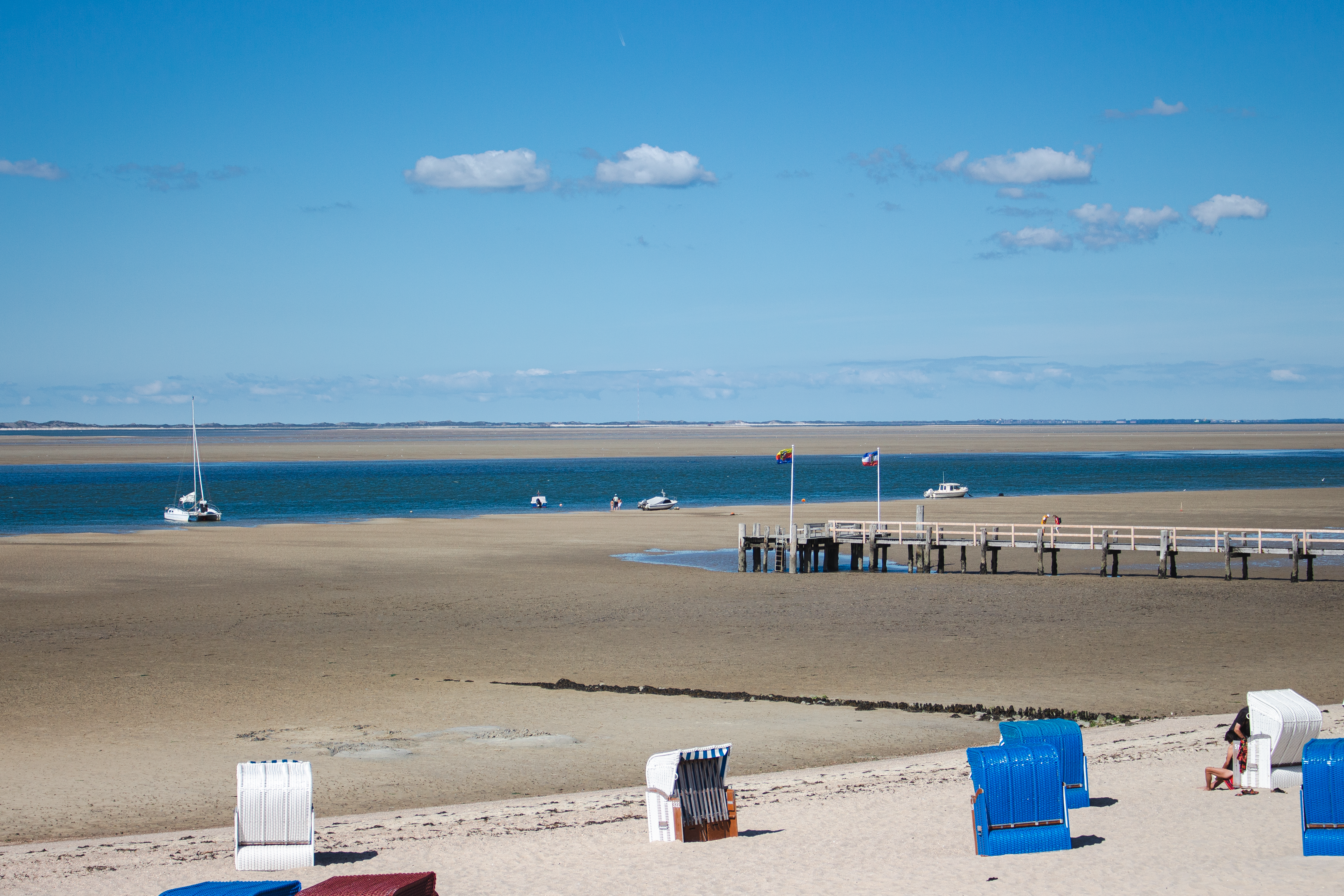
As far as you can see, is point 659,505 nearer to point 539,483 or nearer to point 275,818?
point 539,483

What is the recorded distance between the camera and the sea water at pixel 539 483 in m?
76.2

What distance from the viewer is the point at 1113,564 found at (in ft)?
137

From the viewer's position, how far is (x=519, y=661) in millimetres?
26625

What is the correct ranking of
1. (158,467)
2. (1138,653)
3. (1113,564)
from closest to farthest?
(1138,653) < (1113,564) < (158,467)

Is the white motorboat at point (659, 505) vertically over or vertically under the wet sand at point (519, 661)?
over

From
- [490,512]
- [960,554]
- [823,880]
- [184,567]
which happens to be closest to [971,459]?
[490,512]

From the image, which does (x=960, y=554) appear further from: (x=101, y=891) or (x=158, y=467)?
(x=158, y=467)

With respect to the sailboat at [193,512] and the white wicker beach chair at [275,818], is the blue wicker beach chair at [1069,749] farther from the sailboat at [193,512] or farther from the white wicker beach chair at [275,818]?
the sailboat at [193,512]

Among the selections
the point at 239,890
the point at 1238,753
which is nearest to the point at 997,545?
the point at 1238,753

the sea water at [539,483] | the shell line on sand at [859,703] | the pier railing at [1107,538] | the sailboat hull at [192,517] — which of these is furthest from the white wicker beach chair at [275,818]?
the sailboat hull at [192,517]

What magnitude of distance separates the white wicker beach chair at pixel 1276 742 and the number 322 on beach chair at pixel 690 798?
6.36 metres

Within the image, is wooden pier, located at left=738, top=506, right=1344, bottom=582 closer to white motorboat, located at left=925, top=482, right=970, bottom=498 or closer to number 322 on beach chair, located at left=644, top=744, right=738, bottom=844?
number 322 on beach chair, located at left=644, top=744, right=738, bottom=844

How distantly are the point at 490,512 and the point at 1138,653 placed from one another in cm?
5261

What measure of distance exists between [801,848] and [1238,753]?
Result: 592 centimetres
